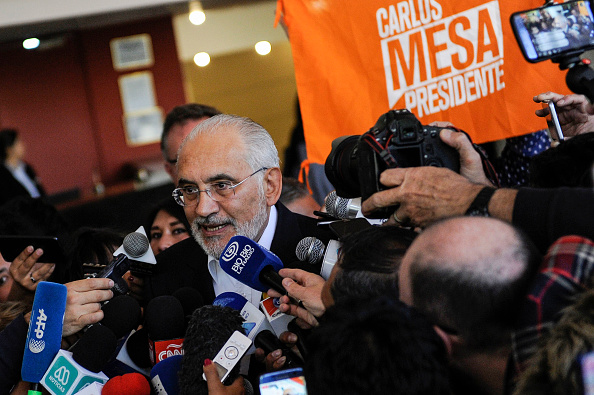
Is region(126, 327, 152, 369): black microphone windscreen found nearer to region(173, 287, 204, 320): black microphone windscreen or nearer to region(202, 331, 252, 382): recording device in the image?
region(173, 287, 204, 320): black microphone windscreen

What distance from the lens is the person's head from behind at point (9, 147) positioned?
21.9 ft

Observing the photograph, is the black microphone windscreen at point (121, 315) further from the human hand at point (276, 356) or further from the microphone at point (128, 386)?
the human hand at point (276, 356)

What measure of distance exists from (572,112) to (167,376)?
59.4 inches

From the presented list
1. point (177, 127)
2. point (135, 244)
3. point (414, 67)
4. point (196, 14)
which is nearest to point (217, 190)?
point (135, 244)

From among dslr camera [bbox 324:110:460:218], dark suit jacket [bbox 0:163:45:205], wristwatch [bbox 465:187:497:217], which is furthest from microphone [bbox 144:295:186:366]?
dark suit jacket [bbox 0:163:45:205]

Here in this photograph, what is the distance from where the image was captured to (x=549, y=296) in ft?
3.74

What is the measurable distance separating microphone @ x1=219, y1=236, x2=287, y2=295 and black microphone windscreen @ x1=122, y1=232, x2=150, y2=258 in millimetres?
519

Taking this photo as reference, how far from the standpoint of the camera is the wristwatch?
57.2 inches

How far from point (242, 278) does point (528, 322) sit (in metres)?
0.97

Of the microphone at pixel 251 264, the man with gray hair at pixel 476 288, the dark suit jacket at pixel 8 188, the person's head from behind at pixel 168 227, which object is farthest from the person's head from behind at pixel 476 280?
the dark suit jacket at pixel 8 188

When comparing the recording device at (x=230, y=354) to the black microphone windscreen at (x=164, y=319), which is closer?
the recording device at (x=230, y=354)

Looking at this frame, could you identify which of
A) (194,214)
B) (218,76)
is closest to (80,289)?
(194,214)

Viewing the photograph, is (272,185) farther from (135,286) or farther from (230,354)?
(230,354)

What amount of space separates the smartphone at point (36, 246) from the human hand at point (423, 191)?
137cm
